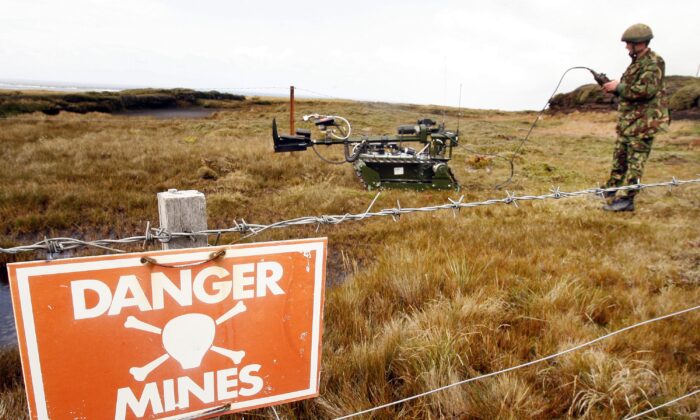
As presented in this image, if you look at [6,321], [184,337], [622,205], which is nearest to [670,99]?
[622,205]

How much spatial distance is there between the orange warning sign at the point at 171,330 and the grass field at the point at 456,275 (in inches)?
21.3

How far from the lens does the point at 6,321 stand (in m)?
3.65

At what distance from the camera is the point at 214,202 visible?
664cm

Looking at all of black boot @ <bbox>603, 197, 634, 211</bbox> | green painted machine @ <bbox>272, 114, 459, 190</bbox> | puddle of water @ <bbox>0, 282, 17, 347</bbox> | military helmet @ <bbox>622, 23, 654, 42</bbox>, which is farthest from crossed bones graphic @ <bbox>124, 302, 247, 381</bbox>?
military helmet @ <bbox>622, 23, 654, 42</bbox>

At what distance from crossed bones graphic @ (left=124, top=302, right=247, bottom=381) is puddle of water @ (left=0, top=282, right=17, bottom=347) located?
271 centimetres

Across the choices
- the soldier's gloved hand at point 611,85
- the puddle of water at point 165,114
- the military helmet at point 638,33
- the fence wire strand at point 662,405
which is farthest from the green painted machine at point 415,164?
the puddle of water at point 165,114

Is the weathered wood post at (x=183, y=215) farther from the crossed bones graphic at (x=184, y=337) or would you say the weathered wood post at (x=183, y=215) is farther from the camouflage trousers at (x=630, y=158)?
the camouflage trousers at (x=630, y=158)

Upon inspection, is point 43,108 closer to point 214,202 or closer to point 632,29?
point 214,202

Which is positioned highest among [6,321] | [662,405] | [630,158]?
[630,158]

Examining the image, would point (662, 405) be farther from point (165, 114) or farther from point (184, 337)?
point (165, 114)

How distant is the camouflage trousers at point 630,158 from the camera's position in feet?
19.3

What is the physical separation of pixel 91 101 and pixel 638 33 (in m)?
42.5

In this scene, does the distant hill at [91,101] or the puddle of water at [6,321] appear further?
the distant hill at [91,101]

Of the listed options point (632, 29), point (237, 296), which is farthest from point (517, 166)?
point (237, 296)
